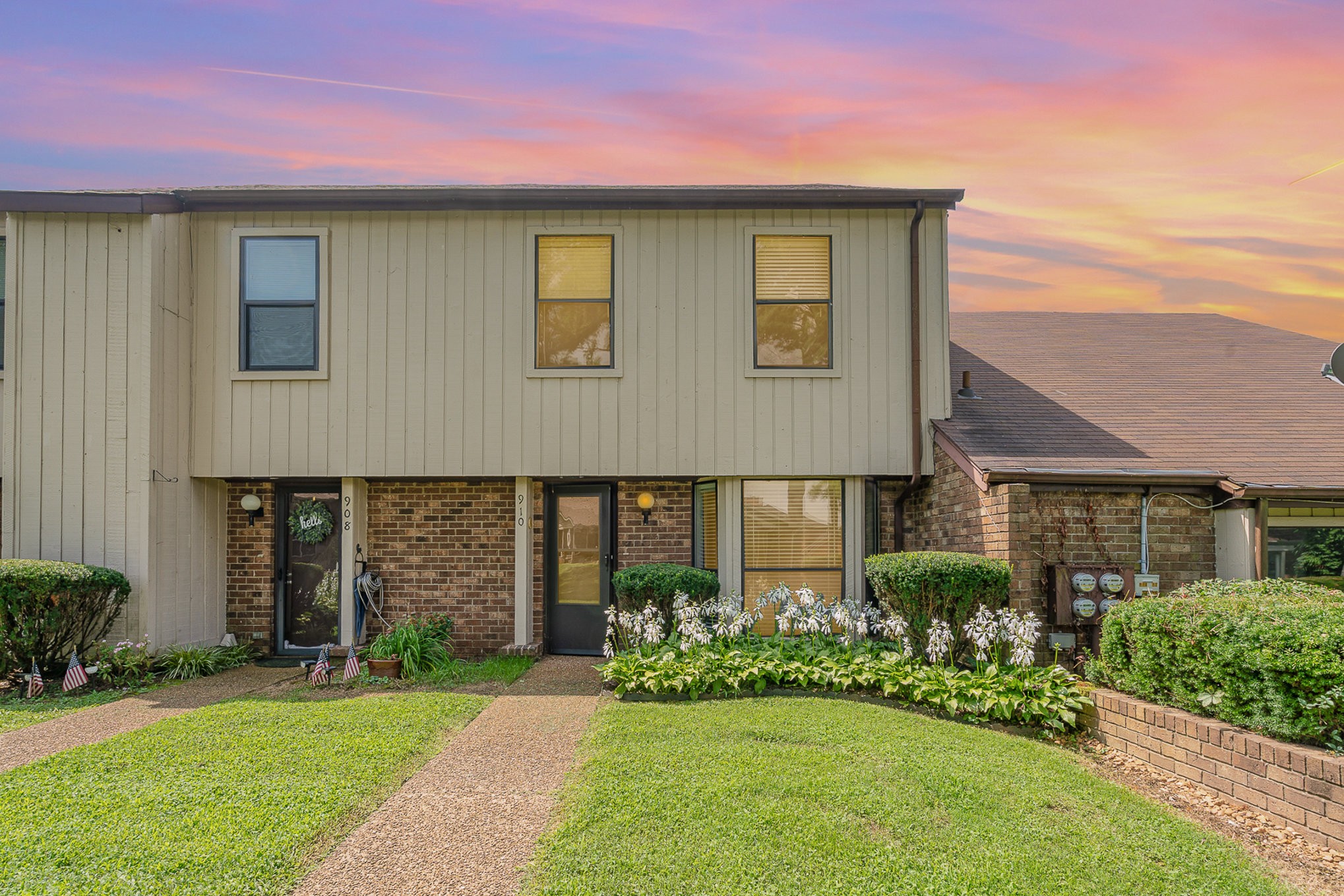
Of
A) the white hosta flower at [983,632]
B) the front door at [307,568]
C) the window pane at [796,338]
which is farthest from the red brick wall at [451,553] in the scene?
the white hosta flower at [983,632]

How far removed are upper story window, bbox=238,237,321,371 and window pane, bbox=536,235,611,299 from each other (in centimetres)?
239

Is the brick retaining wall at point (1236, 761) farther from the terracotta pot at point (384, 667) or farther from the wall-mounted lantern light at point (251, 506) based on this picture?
the wall-mounted lantern light at point (251, 506)

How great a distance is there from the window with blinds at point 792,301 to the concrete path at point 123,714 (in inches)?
233

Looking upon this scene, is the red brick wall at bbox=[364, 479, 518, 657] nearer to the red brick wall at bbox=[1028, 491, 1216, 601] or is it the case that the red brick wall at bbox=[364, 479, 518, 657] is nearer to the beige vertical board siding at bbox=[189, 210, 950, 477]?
the beige vertical board siding at bbox=[189, 210, 950, 477]

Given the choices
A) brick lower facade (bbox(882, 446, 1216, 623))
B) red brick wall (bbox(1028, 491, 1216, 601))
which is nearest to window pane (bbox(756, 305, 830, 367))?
brick lower facade (bbox(882, 446, 1216, 623))

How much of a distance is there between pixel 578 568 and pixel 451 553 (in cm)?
145

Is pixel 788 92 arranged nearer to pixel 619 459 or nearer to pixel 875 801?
pixel 619 459

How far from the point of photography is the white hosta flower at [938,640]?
6.68 m

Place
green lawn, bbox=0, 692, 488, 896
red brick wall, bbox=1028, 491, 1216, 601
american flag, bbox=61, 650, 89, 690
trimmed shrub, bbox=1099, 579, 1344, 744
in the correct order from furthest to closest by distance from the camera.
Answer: american flag, bbox=61, 650, 89, 690, red brick wall, bbox=1028, 491, 1216, 601, trimmed shrub, bbox=1099, 579, 1344, 744, green lawn, bbox=0, 692, 488, 896

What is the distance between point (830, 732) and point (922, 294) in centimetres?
507

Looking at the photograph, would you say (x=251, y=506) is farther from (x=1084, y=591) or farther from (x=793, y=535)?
(x=1084, y=591)

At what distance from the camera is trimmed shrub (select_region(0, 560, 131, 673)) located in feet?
23.6

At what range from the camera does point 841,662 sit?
22.2 feet

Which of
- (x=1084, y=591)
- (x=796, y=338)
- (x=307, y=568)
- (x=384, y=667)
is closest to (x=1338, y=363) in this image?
(x=1084, y=591)
